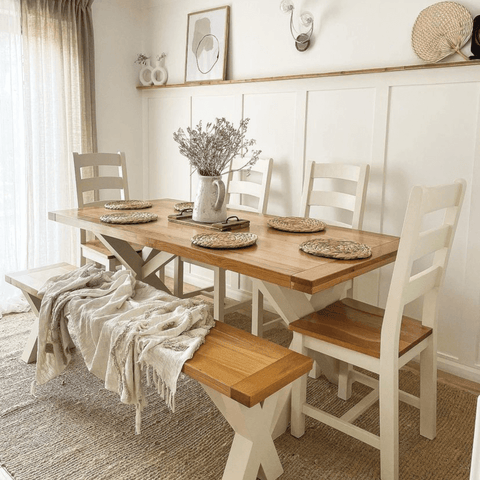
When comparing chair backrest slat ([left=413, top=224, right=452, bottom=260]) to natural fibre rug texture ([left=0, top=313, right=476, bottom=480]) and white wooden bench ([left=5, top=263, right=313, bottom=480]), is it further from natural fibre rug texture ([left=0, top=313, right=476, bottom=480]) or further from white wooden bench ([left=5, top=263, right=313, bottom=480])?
natural fibre rug texture ([left=0, top=313, right=476, bottom=480])

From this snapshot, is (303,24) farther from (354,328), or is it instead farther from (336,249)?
(354,328)

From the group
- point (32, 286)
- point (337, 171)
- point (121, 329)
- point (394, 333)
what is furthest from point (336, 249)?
point (32, 286)

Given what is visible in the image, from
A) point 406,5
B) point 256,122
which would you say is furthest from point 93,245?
point 406,5

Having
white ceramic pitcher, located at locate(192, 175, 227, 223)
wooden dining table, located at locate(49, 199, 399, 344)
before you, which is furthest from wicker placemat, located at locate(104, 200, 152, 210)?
white ceramic pitcher, located at locate(192, 175, 227, 223)

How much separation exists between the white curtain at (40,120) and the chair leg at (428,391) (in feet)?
8.87

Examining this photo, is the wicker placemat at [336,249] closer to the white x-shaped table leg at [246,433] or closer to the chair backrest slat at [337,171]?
the white x-shaped table leg at [246,433]

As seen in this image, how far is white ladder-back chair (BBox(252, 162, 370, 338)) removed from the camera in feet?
8.71

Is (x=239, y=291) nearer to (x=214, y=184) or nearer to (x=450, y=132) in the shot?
(x=214, y=184)

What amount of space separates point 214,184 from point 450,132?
1.22m

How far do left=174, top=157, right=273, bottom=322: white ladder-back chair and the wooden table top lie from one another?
17.1 inches

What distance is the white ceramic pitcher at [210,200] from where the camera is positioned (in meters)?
2.33

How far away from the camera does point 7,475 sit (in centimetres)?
178

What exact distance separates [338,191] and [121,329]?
172cm

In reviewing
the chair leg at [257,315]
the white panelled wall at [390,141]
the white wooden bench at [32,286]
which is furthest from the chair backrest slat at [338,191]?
the white wooden bench at [32,286]
